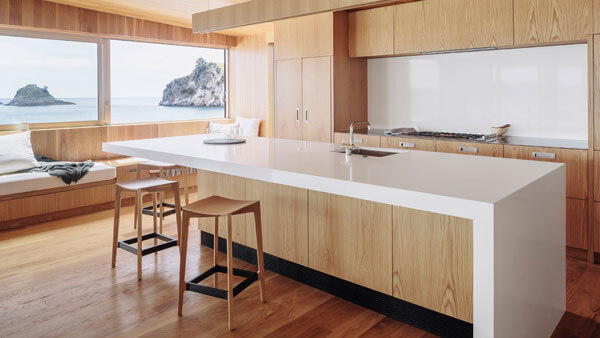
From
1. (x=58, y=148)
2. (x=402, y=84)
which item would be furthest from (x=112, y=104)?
(x=402, y=84)

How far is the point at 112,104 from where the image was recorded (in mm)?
6094

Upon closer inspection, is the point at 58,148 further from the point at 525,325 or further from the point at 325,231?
the point at 525,325

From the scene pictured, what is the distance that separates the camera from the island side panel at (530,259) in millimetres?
1756

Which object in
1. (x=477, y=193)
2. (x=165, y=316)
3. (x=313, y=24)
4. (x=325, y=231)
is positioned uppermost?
(x=313, y=24)

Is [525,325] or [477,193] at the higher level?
[477,193]

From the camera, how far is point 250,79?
23.3ft

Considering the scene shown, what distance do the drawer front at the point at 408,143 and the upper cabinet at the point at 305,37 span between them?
1.15 meters

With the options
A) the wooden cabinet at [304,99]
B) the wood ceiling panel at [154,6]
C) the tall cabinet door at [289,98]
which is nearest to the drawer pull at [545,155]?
the wooden cabinet at [304,99]

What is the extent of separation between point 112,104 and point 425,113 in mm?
4064

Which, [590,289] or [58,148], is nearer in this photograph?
[590,289]

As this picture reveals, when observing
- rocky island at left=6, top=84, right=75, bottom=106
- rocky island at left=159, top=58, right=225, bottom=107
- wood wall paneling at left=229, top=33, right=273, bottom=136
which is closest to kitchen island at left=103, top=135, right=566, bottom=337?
rocky island at left=6, top=84, right=75, bottom=106

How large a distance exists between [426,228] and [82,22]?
494 centimetres

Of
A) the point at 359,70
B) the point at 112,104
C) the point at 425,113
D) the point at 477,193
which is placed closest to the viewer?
the point at 477,193

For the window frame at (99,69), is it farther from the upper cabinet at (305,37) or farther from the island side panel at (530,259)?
the island side panel at (530,259)
